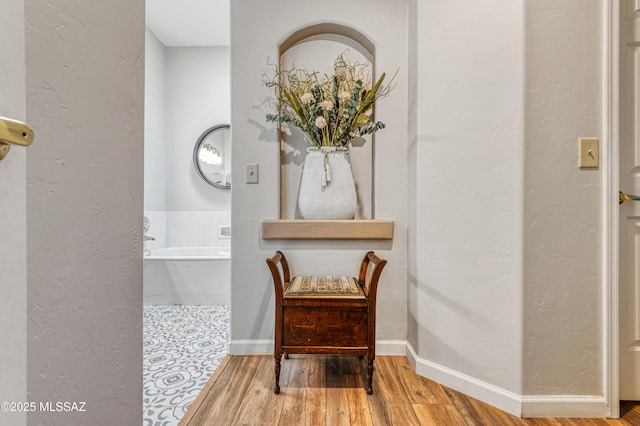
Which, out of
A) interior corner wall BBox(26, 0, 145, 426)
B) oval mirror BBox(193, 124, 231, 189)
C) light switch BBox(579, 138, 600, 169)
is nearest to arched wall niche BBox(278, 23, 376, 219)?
light switch BBox(579, 138, 600, 169)

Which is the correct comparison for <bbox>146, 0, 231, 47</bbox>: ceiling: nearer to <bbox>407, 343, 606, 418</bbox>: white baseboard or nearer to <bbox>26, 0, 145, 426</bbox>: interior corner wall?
<bbox>26, 0, 145, 426</bbox>: interior corner wall

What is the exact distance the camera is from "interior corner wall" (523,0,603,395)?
1.42m

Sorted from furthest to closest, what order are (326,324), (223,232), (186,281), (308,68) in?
(223,232)
(186,281)
(308,68)
(326,324)

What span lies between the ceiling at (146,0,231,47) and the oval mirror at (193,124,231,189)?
3.14ft

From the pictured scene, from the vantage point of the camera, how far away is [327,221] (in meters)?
1.98

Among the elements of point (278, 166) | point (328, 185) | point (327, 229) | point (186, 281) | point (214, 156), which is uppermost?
point (214, 156)

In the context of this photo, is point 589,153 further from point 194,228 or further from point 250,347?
point 194,228

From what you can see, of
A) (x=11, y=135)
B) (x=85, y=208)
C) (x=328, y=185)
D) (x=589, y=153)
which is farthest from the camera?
(x=328, y=185)

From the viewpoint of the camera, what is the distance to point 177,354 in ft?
6.59

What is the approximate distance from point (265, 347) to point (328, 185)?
1.06m

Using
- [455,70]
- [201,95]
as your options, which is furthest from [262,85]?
[201,95]

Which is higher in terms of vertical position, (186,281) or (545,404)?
(186,281)

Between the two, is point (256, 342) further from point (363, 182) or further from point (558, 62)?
point (558, 62)

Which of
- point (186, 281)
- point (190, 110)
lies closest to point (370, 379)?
point (186, 281)
